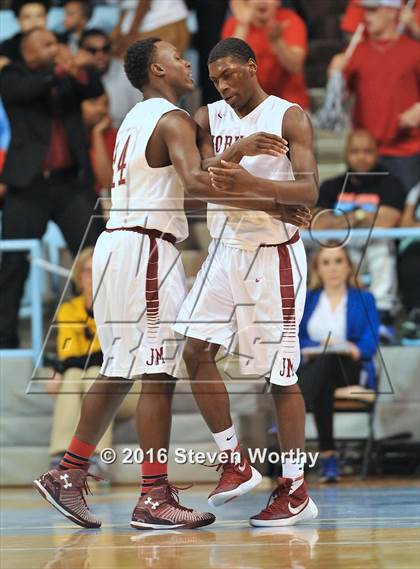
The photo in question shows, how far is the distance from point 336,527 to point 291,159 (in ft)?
5.31

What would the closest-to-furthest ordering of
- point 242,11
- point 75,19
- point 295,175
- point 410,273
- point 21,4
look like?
point 295,175 → point 410,273 → point 242,11 → point 21,4 → point 75,19

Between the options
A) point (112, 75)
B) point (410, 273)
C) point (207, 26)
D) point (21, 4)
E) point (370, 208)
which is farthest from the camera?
point (207, 26)

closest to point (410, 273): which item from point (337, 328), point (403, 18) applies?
point (337, 328)

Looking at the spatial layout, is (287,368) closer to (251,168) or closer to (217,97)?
(251,168)

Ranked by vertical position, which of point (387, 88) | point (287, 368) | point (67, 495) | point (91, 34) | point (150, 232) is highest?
point (91, 34)

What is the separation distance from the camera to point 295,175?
18.9ft

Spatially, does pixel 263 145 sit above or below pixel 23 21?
below

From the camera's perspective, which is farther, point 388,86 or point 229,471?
point 388,86

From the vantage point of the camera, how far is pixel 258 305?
6.00 m

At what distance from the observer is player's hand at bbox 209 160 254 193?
18.2ft

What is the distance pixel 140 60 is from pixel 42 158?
9.46 ft

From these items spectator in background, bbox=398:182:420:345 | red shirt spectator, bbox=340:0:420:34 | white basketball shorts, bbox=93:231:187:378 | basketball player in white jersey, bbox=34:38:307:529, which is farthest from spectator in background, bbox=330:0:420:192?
white basketball shorts, bbox=93:231:187:378

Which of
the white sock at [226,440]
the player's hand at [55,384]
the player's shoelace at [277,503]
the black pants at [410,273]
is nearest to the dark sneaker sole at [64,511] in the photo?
the white sock at [226,440]

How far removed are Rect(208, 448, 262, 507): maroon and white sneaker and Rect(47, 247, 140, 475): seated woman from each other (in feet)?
7.63
